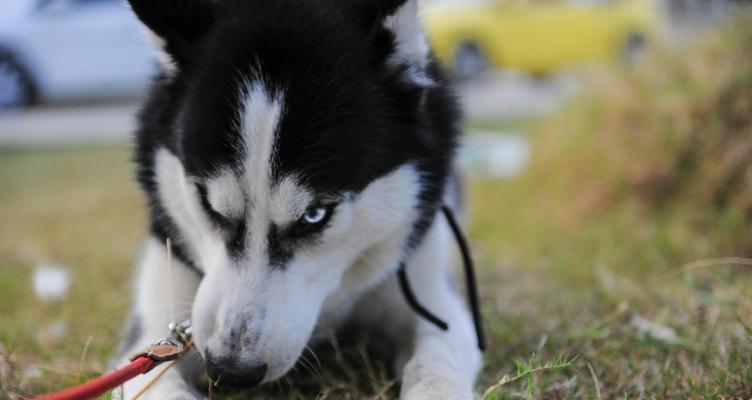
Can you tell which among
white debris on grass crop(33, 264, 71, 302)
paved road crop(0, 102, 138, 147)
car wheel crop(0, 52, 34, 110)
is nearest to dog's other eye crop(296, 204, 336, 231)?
white debris on grass crop(33, 264, 71, 302)

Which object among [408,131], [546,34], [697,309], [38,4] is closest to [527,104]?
[546,34]

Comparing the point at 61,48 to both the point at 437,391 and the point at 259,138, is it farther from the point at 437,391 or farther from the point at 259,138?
the point at 437,391

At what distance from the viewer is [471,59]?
42.2ft

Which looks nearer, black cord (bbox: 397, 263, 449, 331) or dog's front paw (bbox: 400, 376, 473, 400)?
dog's front paw (bbox: 400, 376, 473, 400)

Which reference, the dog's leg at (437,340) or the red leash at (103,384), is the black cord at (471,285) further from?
the red leash at (103,384)

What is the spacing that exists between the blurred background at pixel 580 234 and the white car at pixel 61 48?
1.19m

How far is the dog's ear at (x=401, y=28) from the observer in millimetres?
1950

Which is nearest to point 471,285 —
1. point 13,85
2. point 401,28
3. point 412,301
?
point 412,301

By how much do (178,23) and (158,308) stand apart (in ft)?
2.77

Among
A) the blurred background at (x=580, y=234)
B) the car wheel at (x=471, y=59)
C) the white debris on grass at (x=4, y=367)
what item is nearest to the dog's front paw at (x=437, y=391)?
the blurred background at (x=580, y=234)

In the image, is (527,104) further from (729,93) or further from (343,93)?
(343,93)

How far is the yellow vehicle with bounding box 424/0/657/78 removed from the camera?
39.6ft

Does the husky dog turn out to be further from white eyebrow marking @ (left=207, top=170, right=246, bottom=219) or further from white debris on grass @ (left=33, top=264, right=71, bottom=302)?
white debris on grass @ (left=33, top=264, right=71, bottom=302)

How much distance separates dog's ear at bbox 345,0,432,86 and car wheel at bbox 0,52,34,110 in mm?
8888
